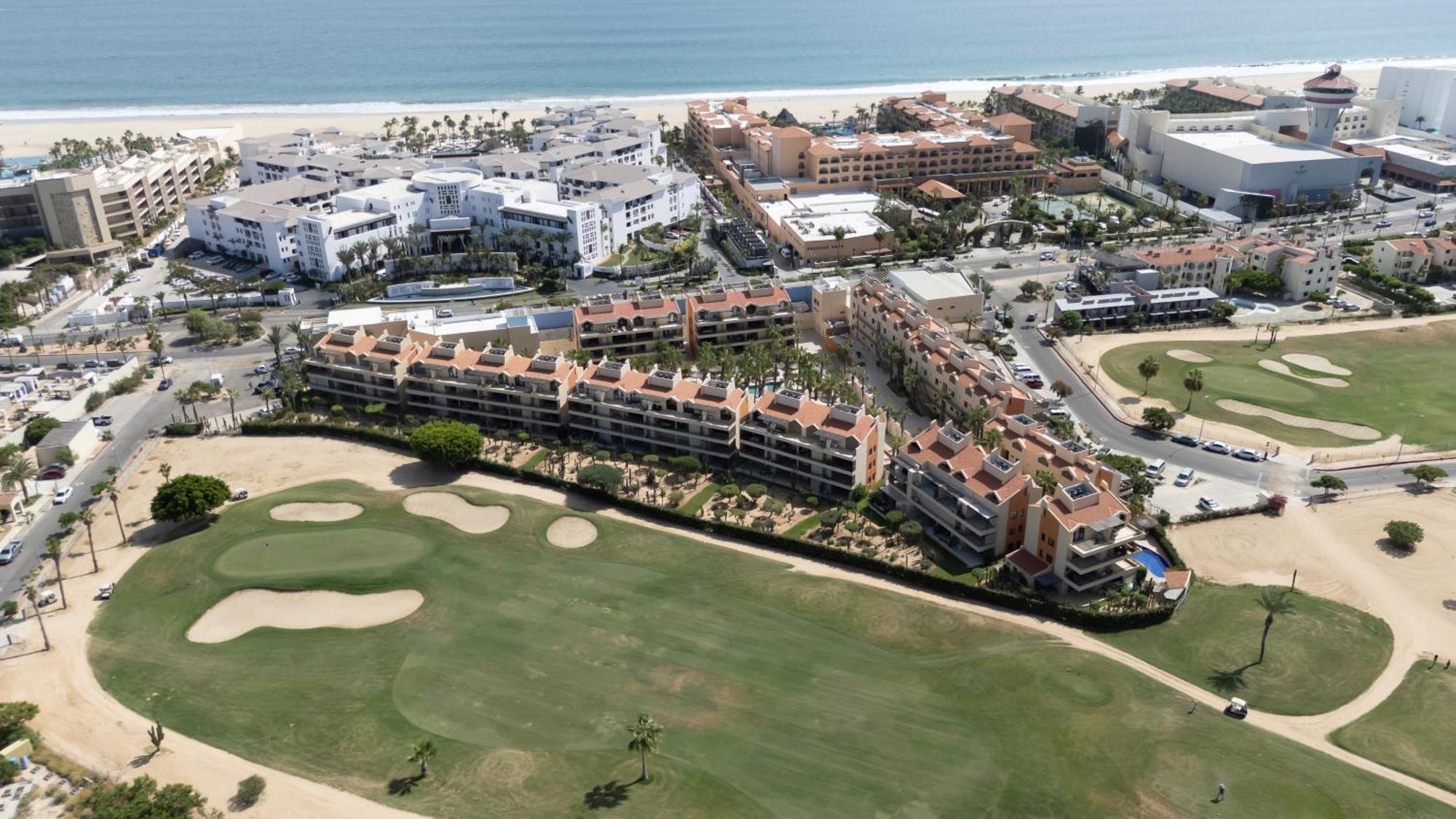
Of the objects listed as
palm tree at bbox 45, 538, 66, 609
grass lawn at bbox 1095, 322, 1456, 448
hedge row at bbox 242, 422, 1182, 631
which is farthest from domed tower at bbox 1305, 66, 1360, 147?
palm tree at bbox 45, 538, 66, 609

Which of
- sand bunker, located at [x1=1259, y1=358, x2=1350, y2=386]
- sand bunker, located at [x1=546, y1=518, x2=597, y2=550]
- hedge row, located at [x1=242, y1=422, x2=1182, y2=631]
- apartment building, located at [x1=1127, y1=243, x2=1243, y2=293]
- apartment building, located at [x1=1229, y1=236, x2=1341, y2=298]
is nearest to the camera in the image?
hedge row, located at [x1=242, y1=422, x2=1182, y2=631]

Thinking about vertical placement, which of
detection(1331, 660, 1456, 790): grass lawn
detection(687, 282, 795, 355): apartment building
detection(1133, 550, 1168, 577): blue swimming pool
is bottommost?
detection(1331, 660, 1456, 790): grass lawn

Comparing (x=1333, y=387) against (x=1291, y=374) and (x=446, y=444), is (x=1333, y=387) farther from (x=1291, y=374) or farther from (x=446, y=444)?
(x=446, y=444)

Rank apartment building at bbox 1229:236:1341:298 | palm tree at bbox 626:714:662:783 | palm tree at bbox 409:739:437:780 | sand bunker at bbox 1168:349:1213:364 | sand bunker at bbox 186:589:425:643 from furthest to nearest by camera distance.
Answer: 1. apartment building at bbox 1229:236:1341:298
2. sand bunker at bbox 1168:349:1213:364
3. sand bunker at bbox 186:589:425:643
4. palm tree at bbox 409:739:437:780
5. palm tree at bbox 626:714:662:783

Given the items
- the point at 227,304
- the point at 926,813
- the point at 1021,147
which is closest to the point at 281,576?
the point at 926,813

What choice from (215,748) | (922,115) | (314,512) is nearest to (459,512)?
(314,512)

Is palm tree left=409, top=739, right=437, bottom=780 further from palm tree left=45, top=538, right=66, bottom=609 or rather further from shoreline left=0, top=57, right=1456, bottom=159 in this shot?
shoreline left=0, top=57, right=1456, bottom=159

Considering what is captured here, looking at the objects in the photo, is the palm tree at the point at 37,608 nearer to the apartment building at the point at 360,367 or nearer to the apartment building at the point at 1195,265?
the apartment building at the point at 360,367
